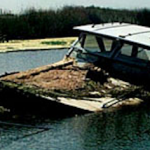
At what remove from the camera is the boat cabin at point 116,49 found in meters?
29.3

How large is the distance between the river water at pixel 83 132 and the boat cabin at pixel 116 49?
10.9 ft

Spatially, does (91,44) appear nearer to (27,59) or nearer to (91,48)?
(91,48)

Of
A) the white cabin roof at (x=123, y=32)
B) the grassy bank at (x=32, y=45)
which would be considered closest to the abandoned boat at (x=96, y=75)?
the white cabin roof at (x=123, y=32)

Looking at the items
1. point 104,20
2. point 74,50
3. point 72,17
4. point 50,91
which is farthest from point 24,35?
point 50,91

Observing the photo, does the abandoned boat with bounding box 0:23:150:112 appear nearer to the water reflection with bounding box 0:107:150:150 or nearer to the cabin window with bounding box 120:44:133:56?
the cabin window with bounding box 120:44:133:56

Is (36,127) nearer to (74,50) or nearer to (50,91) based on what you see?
(50,91)

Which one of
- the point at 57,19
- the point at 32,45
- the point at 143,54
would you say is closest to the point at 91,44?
the point at 143,54

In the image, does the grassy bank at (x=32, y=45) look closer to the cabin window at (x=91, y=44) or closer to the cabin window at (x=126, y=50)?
Result: the cabin window at (x=91, y=44)

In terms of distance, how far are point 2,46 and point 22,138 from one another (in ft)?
114

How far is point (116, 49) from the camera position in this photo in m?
29.9

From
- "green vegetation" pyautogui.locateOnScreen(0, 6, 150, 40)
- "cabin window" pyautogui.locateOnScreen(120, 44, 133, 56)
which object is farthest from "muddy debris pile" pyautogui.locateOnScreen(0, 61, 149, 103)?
"green vegetation" pyautogui.locateOnScreen(0, 6, 150, 40)

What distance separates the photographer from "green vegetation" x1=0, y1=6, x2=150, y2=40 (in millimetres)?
64062

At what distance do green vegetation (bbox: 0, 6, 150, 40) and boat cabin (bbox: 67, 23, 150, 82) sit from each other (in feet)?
104

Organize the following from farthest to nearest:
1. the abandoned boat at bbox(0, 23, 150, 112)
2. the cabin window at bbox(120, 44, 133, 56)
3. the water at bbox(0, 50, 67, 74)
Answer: the water at bbox(0, 50, 67, 74), the cabin window at bbox(120, 44, 133, 56), the abandoned boat at bbox(0, 23, 150, 112)
